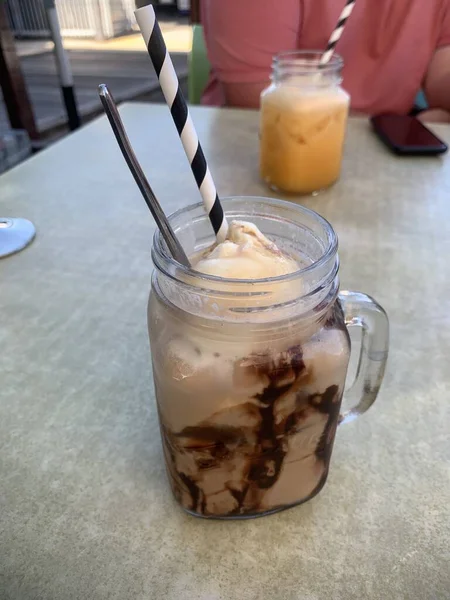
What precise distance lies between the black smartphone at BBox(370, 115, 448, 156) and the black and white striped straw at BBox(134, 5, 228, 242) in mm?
721

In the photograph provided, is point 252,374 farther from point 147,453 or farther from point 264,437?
point 147,453

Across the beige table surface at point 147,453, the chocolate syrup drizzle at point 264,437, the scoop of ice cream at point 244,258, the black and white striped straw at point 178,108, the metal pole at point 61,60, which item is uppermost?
the black and white striped straw at point 178,108

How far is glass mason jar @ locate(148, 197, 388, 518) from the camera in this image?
0.32 m

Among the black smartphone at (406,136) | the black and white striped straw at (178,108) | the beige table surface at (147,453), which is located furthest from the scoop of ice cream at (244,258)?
the black smartphone at (406,136)

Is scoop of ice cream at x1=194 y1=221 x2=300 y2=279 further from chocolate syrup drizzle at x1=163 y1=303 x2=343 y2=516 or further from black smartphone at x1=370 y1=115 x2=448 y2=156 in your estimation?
black smartphone at x1=370 y1=115 x2=448 y2=156

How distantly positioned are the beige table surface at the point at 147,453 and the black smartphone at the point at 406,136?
0.22m

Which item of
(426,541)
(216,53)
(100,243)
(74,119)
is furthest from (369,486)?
(74,119)

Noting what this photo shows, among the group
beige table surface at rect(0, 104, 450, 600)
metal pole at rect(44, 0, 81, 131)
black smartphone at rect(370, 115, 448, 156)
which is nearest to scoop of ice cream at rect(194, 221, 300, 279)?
beige table surface at rect(0, 104, 450, 600)

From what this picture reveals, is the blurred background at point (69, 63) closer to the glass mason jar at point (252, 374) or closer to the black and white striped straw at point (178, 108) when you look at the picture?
the black and white striped straw at point (178, 108)

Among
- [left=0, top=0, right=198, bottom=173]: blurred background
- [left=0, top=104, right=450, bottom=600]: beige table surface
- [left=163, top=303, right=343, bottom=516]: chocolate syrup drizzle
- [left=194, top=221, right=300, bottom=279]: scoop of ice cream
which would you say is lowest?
[left=0, top=0, right=198, bottom=173]: blurred background

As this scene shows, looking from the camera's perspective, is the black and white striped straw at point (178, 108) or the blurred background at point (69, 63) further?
the blurred background at point (69, 63)

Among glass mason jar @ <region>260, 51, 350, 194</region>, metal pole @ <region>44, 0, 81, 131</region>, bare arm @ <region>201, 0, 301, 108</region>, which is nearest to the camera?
glass mason jar @ <region>260, 51, 350, 194</region>

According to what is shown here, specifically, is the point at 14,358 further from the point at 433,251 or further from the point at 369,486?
the point at 433,251

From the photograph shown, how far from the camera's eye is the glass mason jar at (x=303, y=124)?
32.4 inches
